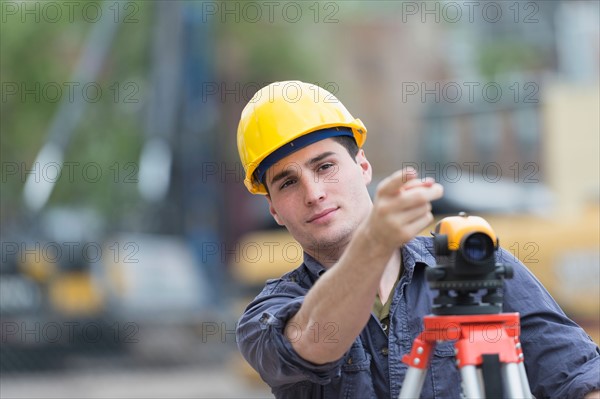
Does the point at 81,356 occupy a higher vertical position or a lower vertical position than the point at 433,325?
lower

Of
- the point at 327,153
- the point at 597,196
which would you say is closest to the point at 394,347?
the point at 327,153

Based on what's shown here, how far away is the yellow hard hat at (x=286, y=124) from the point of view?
2.54 metres

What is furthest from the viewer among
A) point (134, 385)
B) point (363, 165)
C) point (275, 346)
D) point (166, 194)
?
point (166, 194)

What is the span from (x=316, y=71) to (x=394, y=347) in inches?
763

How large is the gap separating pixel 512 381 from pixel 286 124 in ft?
2.75

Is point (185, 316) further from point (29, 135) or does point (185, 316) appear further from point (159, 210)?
point (29, 135)

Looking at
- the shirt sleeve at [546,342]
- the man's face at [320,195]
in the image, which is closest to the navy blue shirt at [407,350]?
the shirt sleeve at [546,342]

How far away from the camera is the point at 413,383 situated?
2.15 meters

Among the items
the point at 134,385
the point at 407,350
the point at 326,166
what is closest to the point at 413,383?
the point at 407,350

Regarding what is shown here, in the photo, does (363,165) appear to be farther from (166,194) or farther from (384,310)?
(166,194)

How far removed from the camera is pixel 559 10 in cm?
2033

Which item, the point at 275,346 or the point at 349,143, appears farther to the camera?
the point at 349,143

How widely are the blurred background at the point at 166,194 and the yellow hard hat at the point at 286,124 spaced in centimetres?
487

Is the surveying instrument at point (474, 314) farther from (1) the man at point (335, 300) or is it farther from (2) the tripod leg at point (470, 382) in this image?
(1) the man at point (335, 300)
